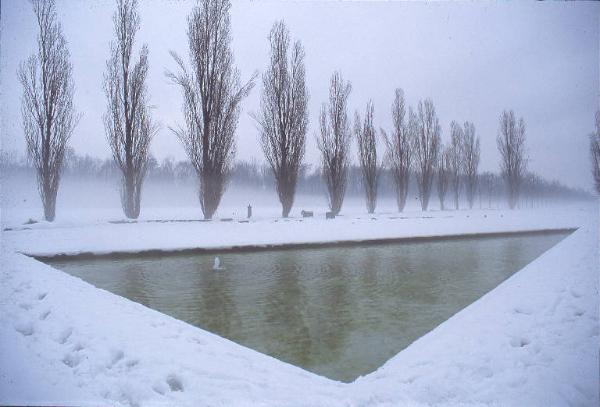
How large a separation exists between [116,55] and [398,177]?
22.4 metres

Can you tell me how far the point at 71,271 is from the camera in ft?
26.3

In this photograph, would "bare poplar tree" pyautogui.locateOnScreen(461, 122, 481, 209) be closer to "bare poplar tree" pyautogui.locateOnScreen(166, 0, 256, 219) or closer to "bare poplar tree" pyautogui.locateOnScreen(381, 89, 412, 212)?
"bare poplar tree" pyautogui.locateOnScreen(381, 89, 412, 212)

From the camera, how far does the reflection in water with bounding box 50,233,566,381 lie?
4012 mm

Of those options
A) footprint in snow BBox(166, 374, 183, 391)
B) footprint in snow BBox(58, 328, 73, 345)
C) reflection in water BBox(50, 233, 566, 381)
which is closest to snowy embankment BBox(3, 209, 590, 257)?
reflection in water BBox(50, 233, 566, 381)

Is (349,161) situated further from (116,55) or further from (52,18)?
(52,18)

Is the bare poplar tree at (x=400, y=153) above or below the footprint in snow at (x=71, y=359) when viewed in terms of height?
above

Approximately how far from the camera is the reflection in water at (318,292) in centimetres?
401

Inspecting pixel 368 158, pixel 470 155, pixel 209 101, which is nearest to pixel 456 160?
pixel 470 155

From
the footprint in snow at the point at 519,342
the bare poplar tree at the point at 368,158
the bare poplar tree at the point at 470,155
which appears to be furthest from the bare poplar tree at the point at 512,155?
the footprint in snow at the point at 519,342

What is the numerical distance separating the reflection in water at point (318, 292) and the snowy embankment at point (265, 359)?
51 centimetres

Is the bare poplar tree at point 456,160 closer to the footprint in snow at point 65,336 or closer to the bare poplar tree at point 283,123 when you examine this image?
the bare poplar tree at point 283,123

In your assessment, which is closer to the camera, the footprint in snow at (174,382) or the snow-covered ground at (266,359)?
the snow-covered ground at (266,359)

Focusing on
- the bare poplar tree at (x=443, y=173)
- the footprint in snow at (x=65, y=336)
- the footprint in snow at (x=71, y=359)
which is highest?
the bare poplar tree at (x=443, y=173)

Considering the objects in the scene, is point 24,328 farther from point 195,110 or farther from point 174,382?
point 195,110
